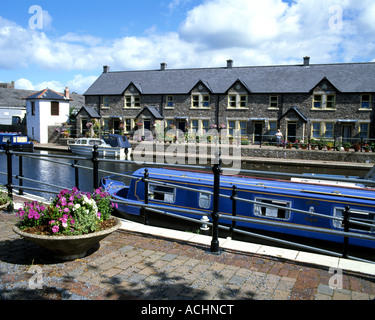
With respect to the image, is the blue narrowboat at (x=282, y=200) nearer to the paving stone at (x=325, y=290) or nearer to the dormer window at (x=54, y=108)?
the paving stone at (x=325, y=290)

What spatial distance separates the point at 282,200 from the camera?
9.77 meters

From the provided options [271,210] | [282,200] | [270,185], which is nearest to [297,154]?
[270,185]

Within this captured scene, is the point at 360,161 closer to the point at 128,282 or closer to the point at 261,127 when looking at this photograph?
the point at 261,127

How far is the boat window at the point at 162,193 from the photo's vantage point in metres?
11.4

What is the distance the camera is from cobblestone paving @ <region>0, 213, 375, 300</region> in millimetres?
3826

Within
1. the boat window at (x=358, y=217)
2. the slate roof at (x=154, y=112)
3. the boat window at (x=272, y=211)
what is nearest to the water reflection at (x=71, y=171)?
the boat window at (x=272, y=211)

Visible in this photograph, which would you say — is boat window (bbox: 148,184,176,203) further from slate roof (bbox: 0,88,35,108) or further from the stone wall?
slate roof (bbox: 0,88,35,108)

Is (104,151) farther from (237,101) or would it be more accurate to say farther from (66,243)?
(66,243)

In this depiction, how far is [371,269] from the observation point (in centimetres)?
459

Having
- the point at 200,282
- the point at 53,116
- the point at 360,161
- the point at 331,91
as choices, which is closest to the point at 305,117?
the point at 331,91

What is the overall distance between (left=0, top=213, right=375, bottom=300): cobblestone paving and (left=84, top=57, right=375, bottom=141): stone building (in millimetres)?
32201

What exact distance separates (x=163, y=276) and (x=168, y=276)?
6cm

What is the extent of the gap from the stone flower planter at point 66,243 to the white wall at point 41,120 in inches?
1836
